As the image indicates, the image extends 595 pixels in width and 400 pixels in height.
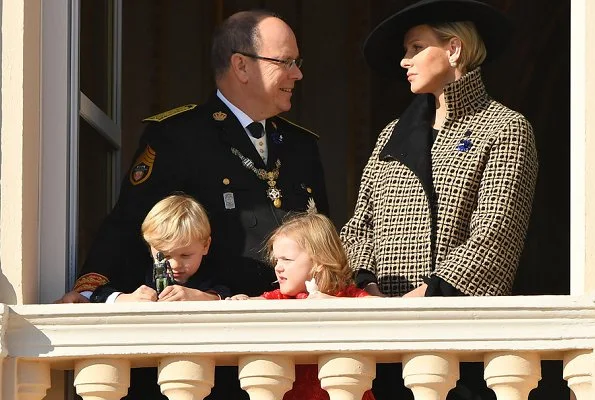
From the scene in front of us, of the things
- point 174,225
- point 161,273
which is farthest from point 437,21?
point 161,273

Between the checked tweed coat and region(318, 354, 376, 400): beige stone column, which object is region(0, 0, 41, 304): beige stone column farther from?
Answer: the checked tweed coat

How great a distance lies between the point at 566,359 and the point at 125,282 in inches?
52.2

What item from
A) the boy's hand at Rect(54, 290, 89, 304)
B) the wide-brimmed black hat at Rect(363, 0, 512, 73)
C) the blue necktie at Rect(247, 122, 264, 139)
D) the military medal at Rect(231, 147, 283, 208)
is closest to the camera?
the boy's hand at Rect(54, 290, 89, 304)

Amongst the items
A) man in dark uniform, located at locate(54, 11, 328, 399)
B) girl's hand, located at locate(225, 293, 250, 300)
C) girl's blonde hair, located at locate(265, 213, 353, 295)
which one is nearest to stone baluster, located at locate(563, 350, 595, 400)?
girl's blonde hair, located at locate(265, 213, 353, 295)

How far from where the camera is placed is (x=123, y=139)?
8633 millimetres

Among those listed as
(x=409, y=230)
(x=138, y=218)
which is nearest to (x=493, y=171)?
(x=409, y=230)

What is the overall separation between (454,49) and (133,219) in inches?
41.1

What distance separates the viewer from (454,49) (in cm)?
608

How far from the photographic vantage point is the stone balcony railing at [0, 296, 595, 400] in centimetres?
544

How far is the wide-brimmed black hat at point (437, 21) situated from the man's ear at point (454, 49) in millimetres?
61

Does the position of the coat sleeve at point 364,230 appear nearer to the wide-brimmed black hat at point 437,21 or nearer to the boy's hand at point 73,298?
the wide-brimmed black hat at point 437,21

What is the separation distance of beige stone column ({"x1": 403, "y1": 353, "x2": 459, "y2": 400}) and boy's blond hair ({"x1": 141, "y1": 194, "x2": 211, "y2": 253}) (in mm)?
793

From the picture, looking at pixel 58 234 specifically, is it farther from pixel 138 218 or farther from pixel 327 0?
pixel 327 0

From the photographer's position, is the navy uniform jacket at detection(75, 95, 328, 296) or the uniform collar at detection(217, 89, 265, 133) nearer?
the navy uniform jacket at detection(75, 95, 328, 296)
